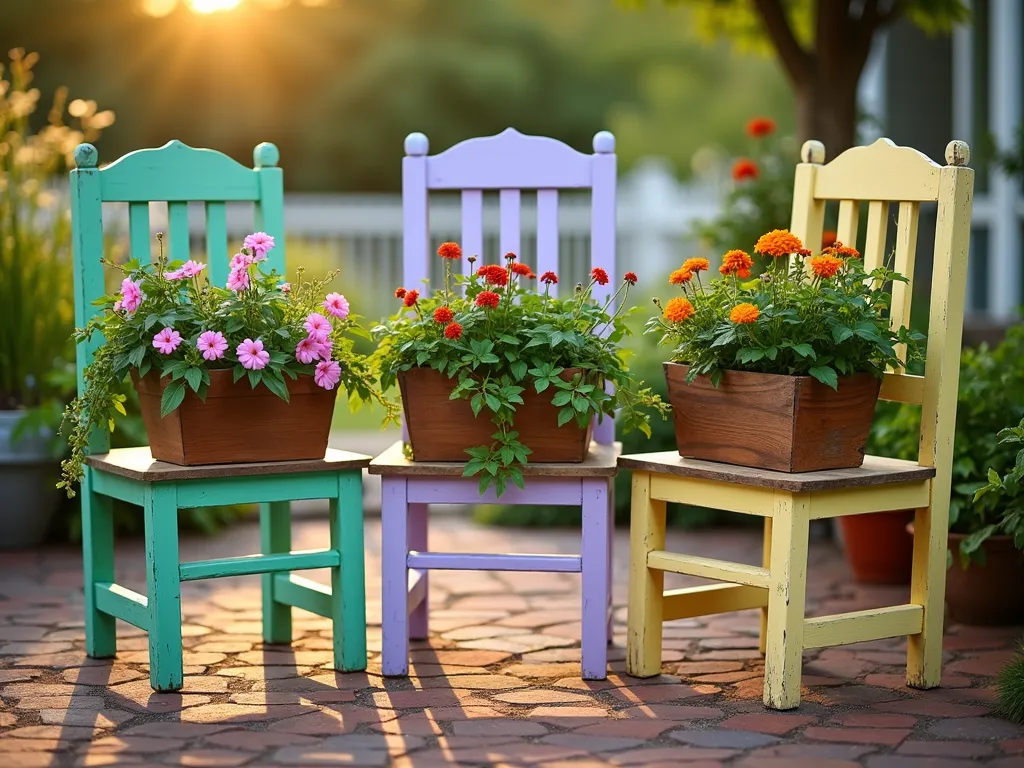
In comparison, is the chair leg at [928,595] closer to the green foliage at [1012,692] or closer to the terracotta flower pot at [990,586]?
the green foliage at [1012,692]

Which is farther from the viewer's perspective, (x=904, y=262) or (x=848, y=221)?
(x=848, y=221)

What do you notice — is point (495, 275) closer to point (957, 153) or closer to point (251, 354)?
point (251, 354)

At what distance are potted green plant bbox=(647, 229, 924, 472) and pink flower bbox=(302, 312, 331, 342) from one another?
2.80 feet

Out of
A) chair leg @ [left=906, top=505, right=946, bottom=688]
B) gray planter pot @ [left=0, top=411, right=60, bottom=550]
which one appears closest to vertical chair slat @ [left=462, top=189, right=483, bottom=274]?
chair leg @ [left=906, top=505, right=946, bottom=688]

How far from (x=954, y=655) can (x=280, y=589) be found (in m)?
1.93

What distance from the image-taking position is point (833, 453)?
337 cm

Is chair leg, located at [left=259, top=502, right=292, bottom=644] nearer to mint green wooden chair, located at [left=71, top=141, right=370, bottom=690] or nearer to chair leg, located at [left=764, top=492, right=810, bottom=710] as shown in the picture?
mint green wooden chair, located at [left=71, top=141, right=370, bottom=690]

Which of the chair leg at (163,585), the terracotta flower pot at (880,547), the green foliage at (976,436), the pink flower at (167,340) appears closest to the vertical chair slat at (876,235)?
the green foliage at (976,436)

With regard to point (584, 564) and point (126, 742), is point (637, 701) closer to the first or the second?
point (584, 564)

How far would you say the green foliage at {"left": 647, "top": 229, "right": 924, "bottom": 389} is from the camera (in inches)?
129

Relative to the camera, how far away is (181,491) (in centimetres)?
342

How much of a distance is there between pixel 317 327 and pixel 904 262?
154 centimetres

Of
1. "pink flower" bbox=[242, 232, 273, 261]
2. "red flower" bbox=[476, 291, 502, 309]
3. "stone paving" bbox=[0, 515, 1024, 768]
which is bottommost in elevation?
"stone paving" bbox=[0, 515, 1024, 768]

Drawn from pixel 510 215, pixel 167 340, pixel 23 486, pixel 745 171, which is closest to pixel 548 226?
pixel 510 215
